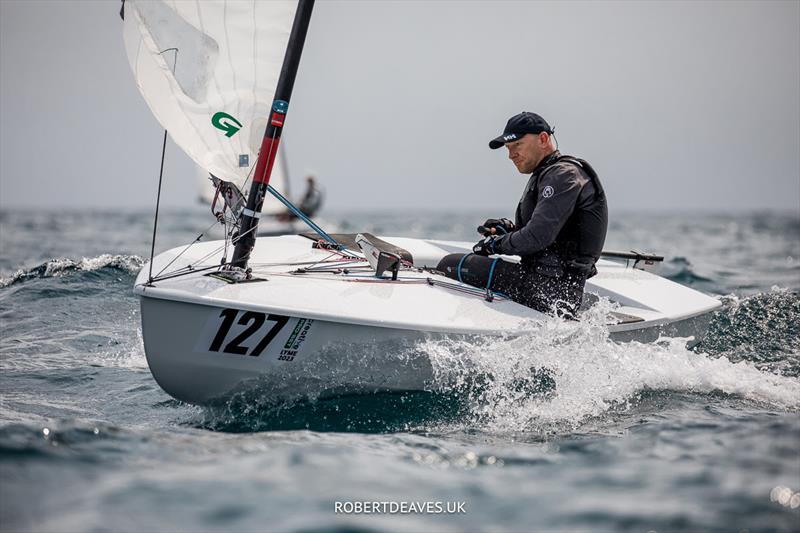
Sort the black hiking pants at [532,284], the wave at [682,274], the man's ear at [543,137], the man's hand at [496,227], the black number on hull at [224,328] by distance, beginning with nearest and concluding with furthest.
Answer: the black number on hull at [224,328] → the black hiking pants at [532,284] → the man's ear at [543,137] → the man's hand at [496,227] → the wave at [682,274]

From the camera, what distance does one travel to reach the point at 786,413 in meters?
3.52

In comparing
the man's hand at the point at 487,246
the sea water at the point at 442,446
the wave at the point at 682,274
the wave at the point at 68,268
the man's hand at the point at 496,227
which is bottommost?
the wave at the point at 68,268

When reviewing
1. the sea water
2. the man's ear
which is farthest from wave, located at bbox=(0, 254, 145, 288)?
the man's ear

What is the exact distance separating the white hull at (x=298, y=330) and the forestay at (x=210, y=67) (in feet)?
2.68

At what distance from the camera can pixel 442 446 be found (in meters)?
2.91

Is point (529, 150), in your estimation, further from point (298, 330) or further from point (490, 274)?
point (298, 330)

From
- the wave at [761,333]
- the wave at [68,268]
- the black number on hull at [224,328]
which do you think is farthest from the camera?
the wave at [68,268]

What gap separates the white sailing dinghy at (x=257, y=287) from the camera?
3422mm

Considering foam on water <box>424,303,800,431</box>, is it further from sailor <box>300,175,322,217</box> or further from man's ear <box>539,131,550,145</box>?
sailor <box>300,175,322,217</box>

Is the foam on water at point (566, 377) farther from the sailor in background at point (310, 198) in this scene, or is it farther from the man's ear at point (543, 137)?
the sailor in background at point (310, 198)

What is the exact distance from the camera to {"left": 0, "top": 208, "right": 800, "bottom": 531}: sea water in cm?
200

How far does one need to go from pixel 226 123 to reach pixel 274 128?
294 mm

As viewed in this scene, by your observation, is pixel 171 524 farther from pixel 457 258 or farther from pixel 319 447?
pixel 457 258

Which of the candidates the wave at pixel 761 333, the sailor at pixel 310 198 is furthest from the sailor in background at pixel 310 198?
the wave at pixel 761 333
